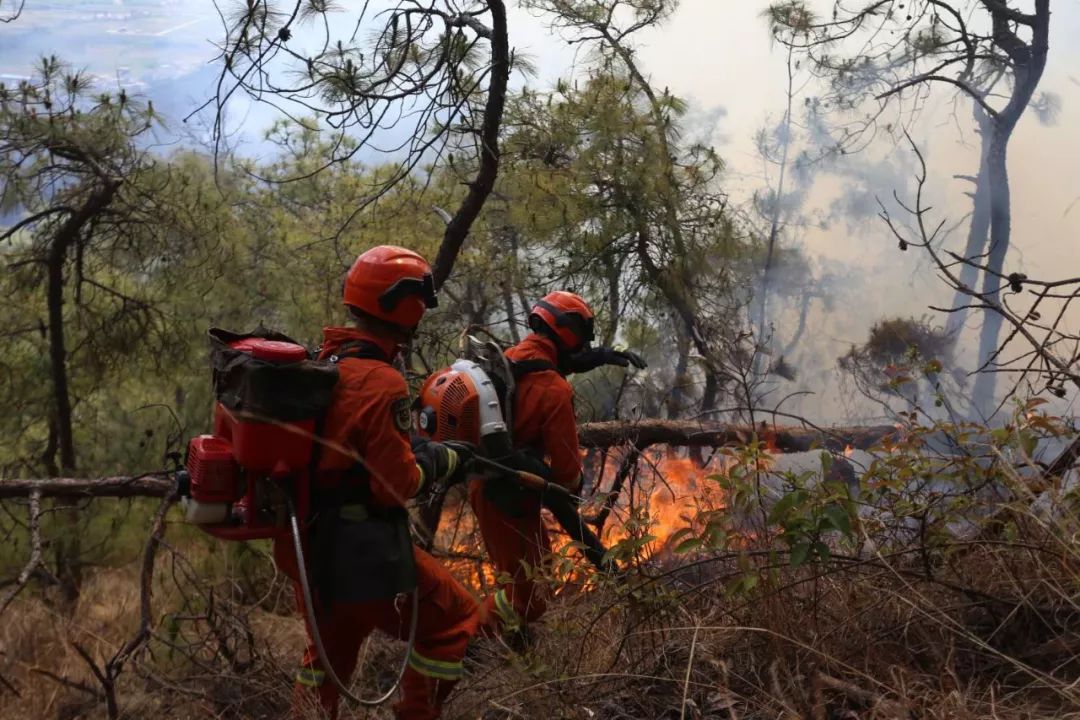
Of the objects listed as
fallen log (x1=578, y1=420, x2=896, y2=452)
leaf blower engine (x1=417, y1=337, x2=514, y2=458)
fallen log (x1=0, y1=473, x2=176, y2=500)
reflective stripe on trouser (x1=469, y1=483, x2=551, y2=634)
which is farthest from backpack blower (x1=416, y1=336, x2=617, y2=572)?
fallen log (x1=0, y1=473, x2=176, y2=500)

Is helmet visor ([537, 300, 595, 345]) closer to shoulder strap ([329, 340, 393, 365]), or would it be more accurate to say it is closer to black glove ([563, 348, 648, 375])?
black glove ([563, 348, 648, 375])

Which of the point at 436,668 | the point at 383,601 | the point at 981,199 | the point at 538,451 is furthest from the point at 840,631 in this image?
the point at 981,199

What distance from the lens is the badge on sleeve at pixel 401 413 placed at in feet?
8.87

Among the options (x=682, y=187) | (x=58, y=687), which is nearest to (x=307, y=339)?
(x=682, y=187)

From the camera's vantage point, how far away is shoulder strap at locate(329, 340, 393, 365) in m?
2.85

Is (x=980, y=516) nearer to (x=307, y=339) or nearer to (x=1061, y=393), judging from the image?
(x=1061, y=393)

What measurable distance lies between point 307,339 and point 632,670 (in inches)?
356

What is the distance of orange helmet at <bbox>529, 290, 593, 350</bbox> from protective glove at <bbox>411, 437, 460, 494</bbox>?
1241 millimetres

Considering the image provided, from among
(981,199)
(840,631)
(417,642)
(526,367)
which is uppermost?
(981,199)

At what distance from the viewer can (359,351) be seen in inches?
112

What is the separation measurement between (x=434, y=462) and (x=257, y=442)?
63 cm

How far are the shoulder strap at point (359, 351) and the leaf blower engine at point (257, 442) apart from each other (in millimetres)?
179

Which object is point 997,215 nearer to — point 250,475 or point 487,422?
point 487,422

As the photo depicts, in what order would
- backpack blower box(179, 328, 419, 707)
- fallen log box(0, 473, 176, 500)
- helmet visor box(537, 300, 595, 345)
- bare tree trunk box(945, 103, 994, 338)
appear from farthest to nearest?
bare tree trunk box(945, 103, 994, 338), fallen log box(0, 473, 176, 500), helmet visor box(537, 300, 595, 345), backpack blower box(179, 328, 419, 707)
